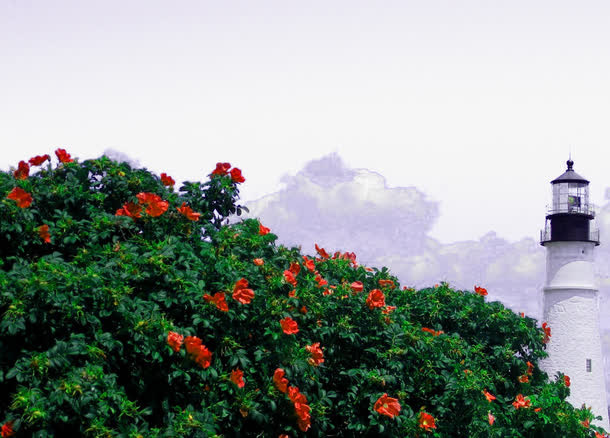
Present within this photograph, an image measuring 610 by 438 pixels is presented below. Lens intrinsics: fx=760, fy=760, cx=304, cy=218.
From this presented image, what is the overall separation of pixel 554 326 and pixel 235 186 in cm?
2440

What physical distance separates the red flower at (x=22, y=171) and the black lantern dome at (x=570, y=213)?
26.2 m

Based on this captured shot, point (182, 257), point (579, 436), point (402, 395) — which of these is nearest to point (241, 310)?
point (182, 257)

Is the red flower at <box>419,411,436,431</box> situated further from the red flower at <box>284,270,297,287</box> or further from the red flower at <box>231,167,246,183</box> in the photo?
the red flower at <box>231,167,246,183</box>

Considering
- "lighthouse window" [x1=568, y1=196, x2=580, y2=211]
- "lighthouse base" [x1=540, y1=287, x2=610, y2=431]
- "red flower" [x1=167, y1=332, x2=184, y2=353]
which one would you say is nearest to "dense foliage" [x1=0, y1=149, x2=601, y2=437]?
"red flower" [x1=167, y1=332, x2=184, y2=353]

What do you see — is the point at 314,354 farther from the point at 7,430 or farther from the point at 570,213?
the point at 570,213

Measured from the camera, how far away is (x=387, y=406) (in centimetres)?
995

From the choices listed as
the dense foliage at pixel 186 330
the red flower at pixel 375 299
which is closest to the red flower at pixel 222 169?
the dense foliage at pixel 186 330

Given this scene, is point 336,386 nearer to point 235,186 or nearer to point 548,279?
point 235,186

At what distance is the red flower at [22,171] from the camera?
9.61 metres

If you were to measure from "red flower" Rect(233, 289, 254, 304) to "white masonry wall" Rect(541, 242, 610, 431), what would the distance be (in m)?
25.4

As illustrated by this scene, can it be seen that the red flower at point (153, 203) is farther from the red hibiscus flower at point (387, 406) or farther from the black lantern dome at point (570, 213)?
the black lantern dome at point (570, 213)

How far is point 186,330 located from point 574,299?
26507mm

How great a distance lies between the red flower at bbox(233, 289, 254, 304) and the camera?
8.52 m

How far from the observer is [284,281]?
9.56 meters
